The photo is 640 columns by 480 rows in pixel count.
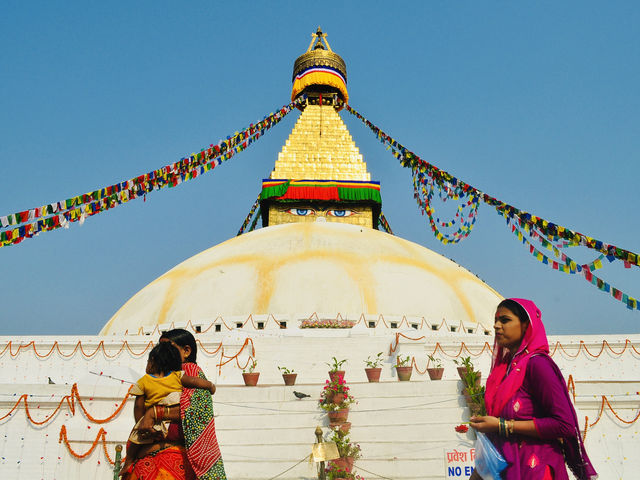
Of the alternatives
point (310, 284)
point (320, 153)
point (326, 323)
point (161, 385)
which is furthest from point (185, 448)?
point (320, 153)

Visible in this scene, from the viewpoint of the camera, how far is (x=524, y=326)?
2707mm

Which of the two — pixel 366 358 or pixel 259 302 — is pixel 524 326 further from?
pixel 259 302

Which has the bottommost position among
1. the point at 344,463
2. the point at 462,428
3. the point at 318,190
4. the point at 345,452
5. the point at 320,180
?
the point at 344,463

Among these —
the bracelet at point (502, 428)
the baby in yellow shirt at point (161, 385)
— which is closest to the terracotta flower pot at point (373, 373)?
the baby in yellow shirt at point (161, 385)

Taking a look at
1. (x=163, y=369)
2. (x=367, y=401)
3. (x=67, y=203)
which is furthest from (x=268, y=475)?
(x=67, y=203)

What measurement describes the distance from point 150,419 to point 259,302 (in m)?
12.2

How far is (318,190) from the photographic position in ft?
79.6

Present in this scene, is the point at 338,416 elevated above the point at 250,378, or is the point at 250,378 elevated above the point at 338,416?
the point at 250,378

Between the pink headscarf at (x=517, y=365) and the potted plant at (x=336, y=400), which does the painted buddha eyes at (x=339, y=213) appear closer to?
the potted plant at (x=336, y=400)

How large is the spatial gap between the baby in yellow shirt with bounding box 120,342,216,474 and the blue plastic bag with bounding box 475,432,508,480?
5.06ft

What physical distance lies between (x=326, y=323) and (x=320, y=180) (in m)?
11.3

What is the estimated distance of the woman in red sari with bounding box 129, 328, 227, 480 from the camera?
3.22 meters

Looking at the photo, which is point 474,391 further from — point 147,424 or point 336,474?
point 147,424

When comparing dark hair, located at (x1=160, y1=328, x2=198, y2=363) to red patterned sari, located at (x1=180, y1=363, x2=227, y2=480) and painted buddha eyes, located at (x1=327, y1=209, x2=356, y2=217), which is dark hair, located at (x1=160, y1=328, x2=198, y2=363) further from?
painted buddha eyes, located at (x1=327, y1=209, x2=356, y2=217)
